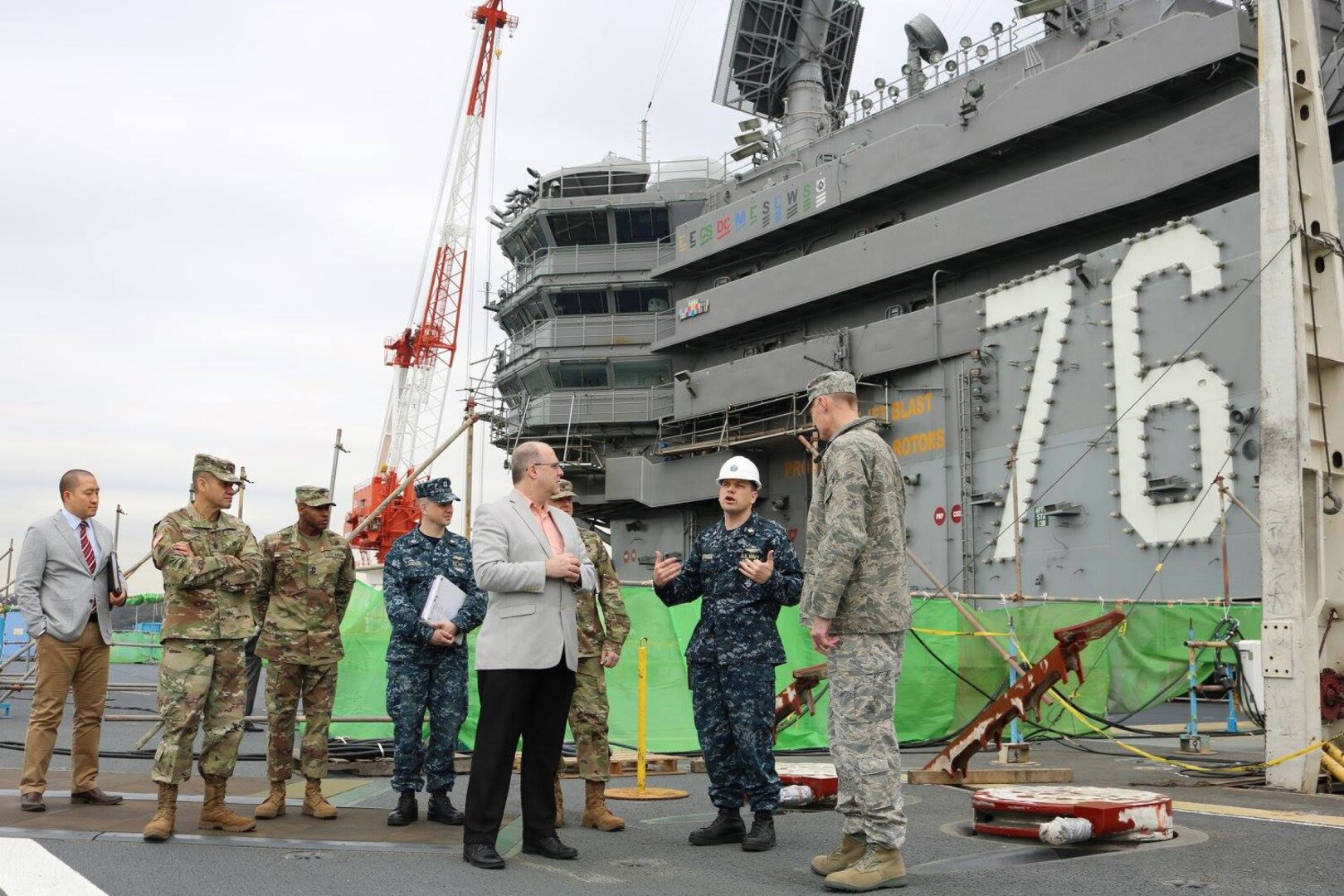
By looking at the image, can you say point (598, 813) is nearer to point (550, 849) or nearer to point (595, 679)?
point (595, 679)

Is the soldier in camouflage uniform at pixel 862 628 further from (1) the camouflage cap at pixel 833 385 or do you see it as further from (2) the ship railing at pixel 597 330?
(2) the ship railing at pixel 597 330

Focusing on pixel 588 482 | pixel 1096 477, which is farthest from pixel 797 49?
pixel 1096 477

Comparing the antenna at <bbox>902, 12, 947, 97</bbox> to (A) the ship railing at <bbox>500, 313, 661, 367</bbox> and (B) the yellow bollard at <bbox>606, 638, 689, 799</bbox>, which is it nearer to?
(A) the ship railing at <bbox>500, 313, 661, 367</bbox>

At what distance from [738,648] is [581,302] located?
30756 mm

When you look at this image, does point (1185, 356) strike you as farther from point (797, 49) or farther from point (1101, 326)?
point (797, 49)

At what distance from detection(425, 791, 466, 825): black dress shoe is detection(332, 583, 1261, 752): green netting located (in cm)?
311

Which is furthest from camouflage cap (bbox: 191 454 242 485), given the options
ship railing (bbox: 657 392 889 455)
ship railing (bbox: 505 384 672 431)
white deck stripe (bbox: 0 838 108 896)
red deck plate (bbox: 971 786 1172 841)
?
ship railing (bbox: 505 384 672 431)

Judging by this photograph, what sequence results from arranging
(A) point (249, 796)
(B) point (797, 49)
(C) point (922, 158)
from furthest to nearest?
(B) point (797, 49)
(C) point (922, 158)
(A) point (249, 796)

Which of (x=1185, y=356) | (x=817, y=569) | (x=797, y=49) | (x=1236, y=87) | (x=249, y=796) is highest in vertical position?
(x=797, y=49)

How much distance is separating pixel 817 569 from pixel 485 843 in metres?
1.94

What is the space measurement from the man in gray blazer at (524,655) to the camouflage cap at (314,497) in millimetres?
1600

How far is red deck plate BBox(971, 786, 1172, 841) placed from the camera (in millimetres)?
5262

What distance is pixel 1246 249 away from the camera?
1552 centimetres

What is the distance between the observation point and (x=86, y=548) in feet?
23.1
